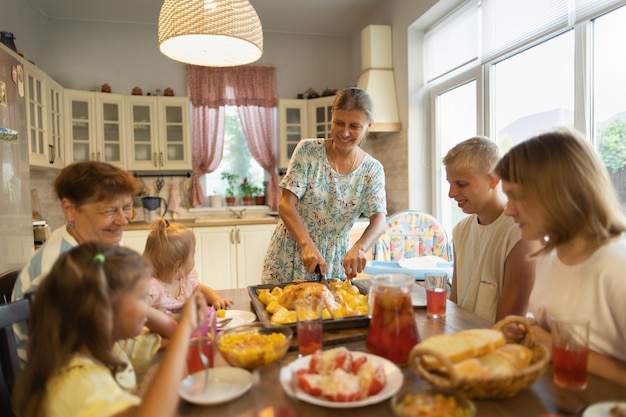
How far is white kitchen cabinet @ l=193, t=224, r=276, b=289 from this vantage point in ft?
13.8

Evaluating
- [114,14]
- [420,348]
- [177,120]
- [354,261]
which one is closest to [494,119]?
[354,261]

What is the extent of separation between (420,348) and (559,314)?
0.51 metres

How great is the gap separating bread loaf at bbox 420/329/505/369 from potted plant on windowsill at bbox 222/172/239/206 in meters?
4.22

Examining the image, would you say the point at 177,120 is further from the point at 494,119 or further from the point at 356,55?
the point at 494,119

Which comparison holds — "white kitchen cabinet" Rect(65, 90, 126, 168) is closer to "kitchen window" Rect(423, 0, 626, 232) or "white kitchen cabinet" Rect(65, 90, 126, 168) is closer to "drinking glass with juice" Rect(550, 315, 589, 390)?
"kitchen window" Rect(423, 0, 626, 232)

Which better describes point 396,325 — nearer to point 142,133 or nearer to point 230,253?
point 230,253

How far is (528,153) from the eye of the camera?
3.65 feet

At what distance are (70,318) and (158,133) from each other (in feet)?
12.8

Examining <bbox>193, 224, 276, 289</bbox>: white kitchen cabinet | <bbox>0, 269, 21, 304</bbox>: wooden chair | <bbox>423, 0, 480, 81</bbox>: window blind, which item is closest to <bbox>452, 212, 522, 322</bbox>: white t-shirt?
<bbox>0, 269, 21, 304</bbox>: wooden chair

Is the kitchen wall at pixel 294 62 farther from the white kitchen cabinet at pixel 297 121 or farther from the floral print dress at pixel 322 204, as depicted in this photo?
the floral print dress at pixel 322 204

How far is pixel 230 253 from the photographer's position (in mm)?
4262

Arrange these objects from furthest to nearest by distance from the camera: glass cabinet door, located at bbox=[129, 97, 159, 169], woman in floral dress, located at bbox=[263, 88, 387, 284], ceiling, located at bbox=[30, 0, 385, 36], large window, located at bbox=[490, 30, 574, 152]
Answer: glass cabinet door, located at bbox=[129, 97, 159, 169]
ceiling, located at bbox=[30, 0, 385, 36]
large window, located at bbox=[490, 30, 574, 152]
woman in floral dress, located at bbox=[263, 88, 387, 284]

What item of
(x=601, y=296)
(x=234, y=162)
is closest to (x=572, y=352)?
(x=601, y=296)

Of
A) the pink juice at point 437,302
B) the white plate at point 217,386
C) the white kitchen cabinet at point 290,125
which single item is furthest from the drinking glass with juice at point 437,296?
the white kitchen cabinet at point 290,125
